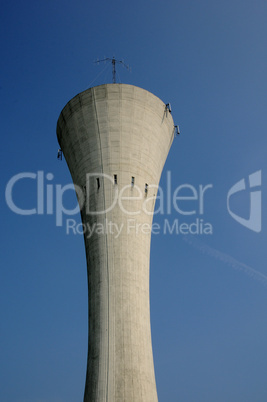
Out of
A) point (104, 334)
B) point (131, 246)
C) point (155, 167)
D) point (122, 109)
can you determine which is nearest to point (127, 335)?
point (104, 334)

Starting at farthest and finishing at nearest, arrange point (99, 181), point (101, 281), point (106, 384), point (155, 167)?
point (155, 167) < point (99, 181) < point (101, 281) < point (106, 384)

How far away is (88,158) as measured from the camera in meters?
→ 30.0

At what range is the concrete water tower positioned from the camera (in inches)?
1003

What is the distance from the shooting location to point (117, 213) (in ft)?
92.5

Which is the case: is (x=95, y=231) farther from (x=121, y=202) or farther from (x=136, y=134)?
(x=136, y=134)

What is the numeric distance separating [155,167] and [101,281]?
330 inches

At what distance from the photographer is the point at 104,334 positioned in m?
26.0

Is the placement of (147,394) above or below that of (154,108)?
below

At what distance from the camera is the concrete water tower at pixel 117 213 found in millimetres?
25484

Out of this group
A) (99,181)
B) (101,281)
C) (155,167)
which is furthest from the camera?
(155,167)

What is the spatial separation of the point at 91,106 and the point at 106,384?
16.8 m

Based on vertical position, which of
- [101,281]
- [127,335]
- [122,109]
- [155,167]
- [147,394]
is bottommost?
[147,394]

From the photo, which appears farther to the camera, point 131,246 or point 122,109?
point 122,109

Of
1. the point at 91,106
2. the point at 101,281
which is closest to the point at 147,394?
the point at 101,281
